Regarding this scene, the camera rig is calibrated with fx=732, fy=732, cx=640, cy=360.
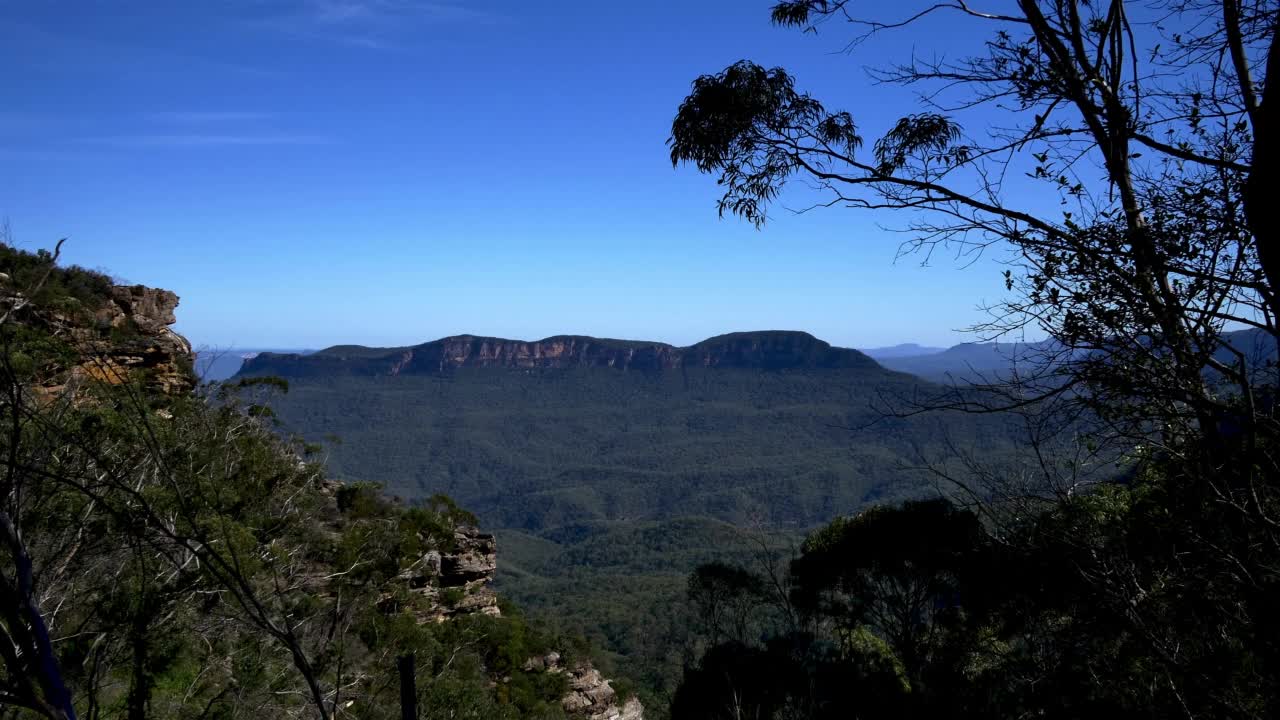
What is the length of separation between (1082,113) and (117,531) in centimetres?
983

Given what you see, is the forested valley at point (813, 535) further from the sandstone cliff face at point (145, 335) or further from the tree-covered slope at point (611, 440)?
the tree-covered slope at point (611, 440)

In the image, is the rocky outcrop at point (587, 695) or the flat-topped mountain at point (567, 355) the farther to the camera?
the flat-topped mountain at point (567, 355)

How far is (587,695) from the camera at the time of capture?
16391 mm

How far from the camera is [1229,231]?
357 centimetres

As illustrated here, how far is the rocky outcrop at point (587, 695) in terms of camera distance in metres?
15.9

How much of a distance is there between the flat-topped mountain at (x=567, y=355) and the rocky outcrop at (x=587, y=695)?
5748 inches

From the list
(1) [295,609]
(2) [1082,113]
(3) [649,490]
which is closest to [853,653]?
(1) [295,609]

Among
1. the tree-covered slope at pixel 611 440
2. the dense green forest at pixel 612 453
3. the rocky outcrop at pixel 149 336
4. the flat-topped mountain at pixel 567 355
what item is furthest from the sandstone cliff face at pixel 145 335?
the flat-topped mountain at pixel 567 355

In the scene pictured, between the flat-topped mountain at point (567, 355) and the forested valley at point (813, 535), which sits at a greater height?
the flat-topped mountain at point (567, 355)

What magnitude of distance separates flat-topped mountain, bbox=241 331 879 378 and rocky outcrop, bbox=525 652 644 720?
146007mm

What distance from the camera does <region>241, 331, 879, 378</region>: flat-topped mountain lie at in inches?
6393

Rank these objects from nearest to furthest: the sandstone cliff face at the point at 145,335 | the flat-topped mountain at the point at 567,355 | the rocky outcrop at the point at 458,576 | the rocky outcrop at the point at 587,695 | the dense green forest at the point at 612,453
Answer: the sandstone cliff face at the point at 145,335 → the rocky outcrop at the point at 587,695 → the rocky outcrop at the point at 458,576 → the dense green forest at the point at 612,453 → the flat-topped mountain at the point at 567,355

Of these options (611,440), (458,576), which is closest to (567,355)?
(611,440)

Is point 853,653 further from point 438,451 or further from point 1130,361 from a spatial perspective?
point 438,451
